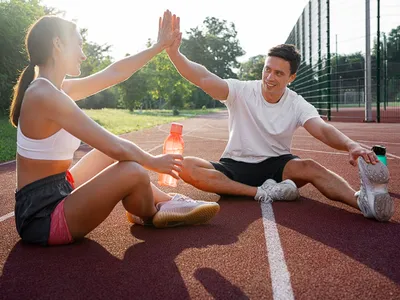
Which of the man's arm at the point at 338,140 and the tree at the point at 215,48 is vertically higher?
the tree at the point at 215,48

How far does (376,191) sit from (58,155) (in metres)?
2.39

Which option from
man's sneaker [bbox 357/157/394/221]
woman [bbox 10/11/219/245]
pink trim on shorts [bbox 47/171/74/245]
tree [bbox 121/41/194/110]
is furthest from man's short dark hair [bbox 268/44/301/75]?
tree [bbox 121/41/194/110]

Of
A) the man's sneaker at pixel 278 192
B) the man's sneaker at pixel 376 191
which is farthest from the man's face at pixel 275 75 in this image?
the man's sneaker at pixel 376 191

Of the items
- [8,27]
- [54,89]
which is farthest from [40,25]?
[8,27]

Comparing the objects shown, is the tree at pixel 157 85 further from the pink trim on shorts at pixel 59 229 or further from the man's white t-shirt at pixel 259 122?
the pink trim on shorts at pixel 59 229

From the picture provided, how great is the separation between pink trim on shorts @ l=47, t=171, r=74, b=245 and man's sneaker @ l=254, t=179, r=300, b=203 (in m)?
2.02

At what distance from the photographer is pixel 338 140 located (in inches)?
165

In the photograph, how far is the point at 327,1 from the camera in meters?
20.0

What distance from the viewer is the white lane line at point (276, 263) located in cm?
248

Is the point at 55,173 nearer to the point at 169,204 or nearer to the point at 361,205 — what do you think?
the point at 169,204

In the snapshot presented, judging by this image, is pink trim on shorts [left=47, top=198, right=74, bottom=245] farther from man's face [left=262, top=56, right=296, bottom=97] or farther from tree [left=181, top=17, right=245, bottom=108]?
tree [left=181, top=17, right=245, bottom=108]

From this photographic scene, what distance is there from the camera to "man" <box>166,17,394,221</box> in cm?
468

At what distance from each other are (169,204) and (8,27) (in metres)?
17.7

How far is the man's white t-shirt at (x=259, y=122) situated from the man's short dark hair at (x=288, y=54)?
30cm
